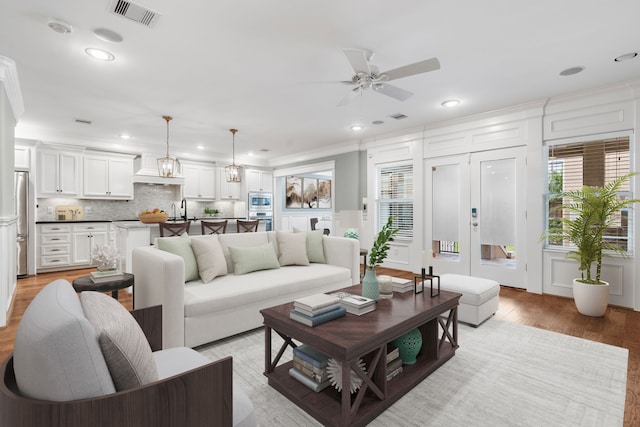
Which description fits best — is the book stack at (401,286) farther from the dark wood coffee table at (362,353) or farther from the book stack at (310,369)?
the book stack at (310,369)

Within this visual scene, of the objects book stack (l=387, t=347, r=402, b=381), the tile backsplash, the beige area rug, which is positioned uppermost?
the tile backsplash

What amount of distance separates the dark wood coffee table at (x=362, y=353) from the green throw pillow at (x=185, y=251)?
48.5 inches

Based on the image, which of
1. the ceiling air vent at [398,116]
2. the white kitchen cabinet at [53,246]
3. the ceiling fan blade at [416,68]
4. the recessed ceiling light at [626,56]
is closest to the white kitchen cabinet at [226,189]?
the white kitchen cabinet at [53,246]

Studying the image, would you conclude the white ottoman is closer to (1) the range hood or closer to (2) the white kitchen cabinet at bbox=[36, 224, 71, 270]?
(1) the range hood

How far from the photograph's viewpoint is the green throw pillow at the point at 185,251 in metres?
2.87

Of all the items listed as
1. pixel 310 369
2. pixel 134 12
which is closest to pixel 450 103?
pixel 134 12

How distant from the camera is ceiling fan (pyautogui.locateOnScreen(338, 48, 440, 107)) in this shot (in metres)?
2.45

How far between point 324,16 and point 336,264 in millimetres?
2585

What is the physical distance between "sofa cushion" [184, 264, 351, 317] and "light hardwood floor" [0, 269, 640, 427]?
145 centimetres

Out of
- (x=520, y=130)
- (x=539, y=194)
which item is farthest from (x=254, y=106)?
(x=539, y=194)

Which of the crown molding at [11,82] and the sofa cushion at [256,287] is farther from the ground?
the crown molding at [11,82]

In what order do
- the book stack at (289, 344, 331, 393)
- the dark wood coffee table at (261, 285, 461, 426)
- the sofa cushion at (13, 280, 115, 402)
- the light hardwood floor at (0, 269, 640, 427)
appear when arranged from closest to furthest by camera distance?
the sofa cushion at (13, 280, 115, 402) → the dark wood coffee table at (261, 285, 461, 426) → the book stack at (289, 344, 331, 393) → the light hardwood floor at (0, 269, 640, 427)

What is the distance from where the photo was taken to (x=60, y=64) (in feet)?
10.1

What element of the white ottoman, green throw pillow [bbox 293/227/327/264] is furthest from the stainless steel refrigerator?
the white ottoman
